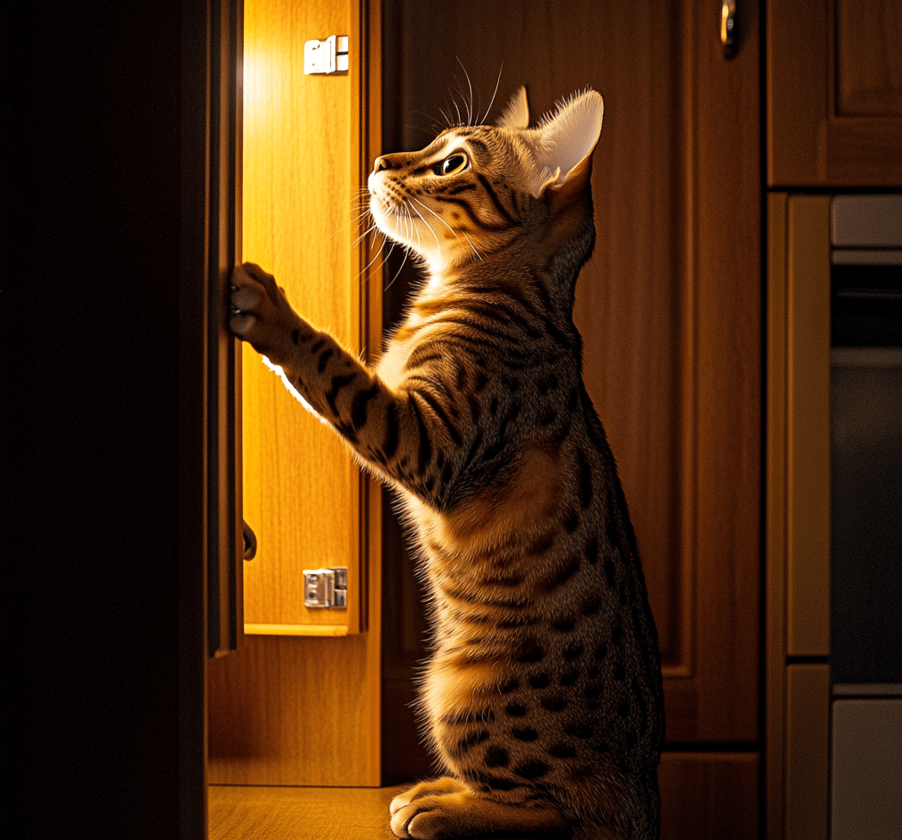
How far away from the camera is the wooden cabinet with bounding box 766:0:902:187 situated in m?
1.14

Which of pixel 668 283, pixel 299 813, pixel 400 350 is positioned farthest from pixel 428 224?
pixel 299 813

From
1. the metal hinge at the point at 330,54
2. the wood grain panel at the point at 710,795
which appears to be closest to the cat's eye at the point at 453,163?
the metal hinge at the point at 330,54

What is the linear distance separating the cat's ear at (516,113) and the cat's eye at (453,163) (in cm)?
17

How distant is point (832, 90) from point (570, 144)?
1.44 feet

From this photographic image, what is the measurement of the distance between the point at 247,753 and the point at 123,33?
3.26 ft

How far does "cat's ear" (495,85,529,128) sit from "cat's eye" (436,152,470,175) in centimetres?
17

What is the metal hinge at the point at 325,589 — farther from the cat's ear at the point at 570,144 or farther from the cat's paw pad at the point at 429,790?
the cat's ear at the point at 570,144

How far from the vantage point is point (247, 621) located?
1.11 metres

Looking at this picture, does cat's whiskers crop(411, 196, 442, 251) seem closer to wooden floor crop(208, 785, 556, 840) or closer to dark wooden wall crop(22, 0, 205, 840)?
dark wooden wall crop(22, 0, 205, 840)

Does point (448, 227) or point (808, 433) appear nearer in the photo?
point (448, 227)

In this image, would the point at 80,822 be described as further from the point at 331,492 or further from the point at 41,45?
the point at 331,492

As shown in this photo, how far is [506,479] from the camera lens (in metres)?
0.90

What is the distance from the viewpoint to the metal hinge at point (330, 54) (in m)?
1.11

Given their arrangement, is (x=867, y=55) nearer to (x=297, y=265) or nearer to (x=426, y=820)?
(x=297, y=265)
